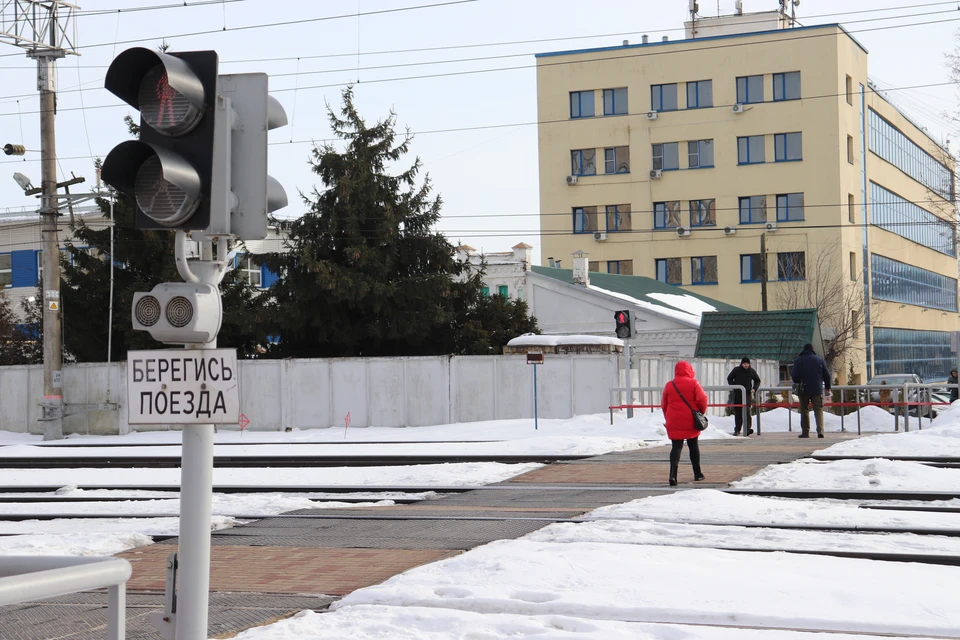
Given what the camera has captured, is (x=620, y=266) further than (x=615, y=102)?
Yes

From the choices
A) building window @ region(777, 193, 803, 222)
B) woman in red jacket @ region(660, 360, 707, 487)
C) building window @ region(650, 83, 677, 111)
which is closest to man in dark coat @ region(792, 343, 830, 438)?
woman in red jacket @ region(660, 360, 707, 487)

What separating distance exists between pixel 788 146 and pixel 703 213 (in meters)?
6.32

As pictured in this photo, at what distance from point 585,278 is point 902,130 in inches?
1493

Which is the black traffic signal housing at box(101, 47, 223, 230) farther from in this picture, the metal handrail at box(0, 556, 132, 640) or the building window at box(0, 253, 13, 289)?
the building window at box(0, 253, 13, 289)

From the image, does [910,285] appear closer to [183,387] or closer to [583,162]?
[583,162]

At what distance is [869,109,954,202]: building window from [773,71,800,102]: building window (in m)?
6.79

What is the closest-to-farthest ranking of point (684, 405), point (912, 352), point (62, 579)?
point (62, 579), point (684, 405), point (912, 352)

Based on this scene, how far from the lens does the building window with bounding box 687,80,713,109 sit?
235 feet

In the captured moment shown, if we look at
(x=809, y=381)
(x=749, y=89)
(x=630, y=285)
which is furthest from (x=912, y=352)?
(x=809, y=381)

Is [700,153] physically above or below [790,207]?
above

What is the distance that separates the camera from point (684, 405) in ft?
49.0

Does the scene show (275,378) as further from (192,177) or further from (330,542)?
(192,177)

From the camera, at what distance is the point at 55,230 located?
31031mm

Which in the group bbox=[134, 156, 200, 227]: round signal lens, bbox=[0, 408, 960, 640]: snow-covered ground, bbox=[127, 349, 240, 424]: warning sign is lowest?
bbox=[0, 408, 960, 640]: snow-covered ground
